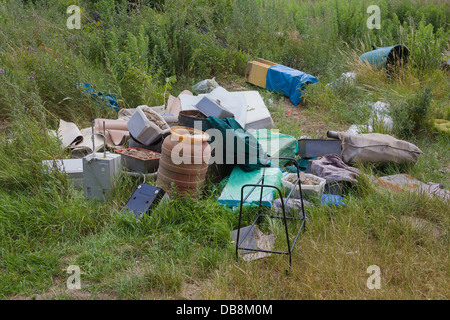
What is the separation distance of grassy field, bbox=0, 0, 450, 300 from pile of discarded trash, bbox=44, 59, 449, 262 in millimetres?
175

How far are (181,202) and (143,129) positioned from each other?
123 cm

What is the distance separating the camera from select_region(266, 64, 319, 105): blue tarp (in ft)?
25.4

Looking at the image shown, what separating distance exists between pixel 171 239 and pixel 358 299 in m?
1.63

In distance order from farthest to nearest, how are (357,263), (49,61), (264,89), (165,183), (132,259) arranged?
1. (264,89)
2. (49,61)
3. (165,183)
4. (132,259)
5. (357,263)

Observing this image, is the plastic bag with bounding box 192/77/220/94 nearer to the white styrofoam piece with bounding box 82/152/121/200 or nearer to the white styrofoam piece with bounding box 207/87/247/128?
the white styrofoam piece with bounding box 207/87/247/128

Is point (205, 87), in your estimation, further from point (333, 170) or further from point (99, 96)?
point (333, 170)

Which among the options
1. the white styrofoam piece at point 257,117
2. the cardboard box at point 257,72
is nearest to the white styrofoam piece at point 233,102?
the white styrofoam piece at point 257,117

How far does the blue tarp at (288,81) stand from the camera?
7.74 m

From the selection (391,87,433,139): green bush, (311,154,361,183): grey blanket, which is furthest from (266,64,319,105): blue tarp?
Result: (311,154,361,183): grey blanket

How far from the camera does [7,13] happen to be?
7.76 metres

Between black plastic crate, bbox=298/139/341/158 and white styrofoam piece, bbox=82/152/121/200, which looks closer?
white styrofoam piece, bbox=82/152/121/200

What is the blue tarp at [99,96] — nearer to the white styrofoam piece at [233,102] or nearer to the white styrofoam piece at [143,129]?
the white styrofoam piece at [143,129]
